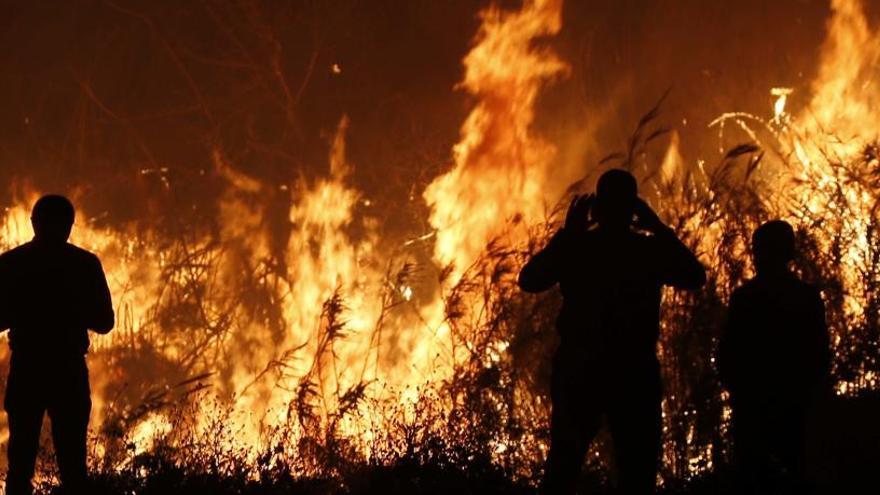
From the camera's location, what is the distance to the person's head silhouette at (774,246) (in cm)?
505

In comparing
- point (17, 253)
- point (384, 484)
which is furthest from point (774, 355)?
point (17, 253)

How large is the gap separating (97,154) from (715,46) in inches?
367

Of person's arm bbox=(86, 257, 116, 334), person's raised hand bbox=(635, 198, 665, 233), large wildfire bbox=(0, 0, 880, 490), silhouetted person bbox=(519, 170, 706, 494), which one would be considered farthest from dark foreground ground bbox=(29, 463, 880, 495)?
person's raised hand bbox=(635, 198, 665, 233)

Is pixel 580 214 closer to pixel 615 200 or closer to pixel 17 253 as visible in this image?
pixel 615 200

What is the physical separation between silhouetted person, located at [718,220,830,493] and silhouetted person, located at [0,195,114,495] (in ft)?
9.86

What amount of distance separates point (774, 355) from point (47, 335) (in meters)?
3.36

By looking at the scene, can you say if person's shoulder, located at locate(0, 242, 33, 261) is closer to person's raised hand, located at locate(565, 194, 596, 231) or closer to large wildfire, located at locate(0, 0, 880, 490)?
large wildfire, located at locate(0, 0, 880, 490)

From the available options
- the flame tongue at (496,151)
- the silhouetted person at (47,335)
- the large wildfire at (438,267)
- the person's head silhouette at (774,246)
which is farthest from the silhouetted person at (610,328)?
the flame tongue at (496,151)

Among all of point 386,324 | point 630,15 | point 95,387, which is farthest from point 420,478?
point 630,15

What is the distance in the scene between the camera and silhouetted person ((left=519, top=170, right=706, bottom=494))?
4.54 m

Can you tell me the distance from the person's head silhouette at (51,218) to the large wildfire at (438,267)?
193cm

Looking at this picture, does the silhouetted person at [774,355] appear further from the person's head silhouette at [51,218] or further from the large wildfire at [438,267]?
the person's head silhouette at [51,218]

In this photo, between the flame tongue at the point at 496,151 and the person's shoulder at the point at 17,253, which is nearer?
the person's shoulder at the point at 17,253

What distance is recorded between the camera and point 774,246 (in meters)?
5.04
